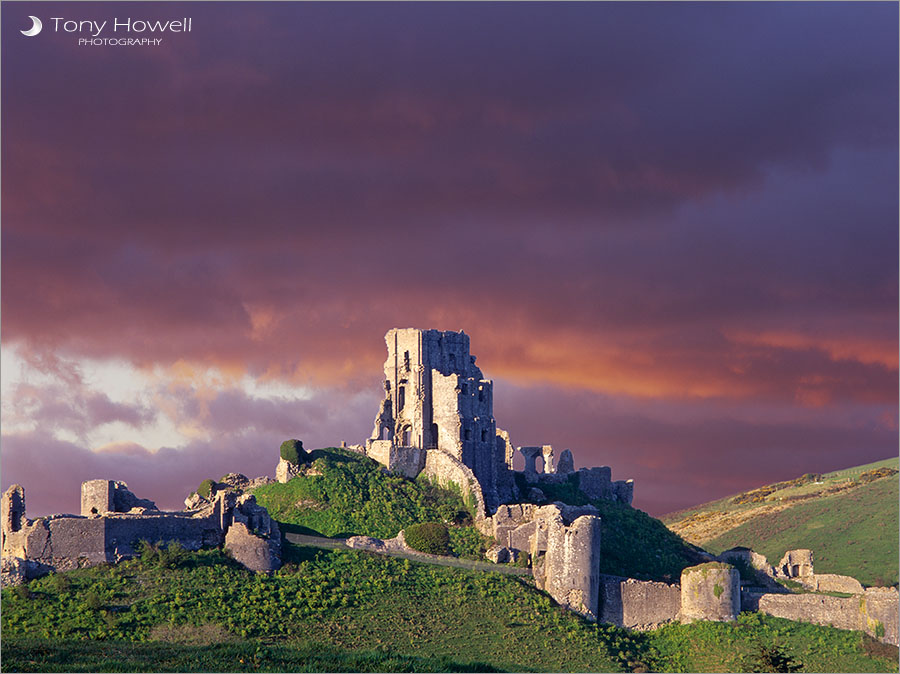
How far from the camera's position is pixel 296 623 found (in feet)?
255

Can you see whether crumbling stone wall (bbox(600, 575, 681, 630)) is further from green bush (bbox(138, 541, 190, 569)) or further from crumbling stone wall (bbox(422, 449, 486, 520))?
green bush (bbox(138, 541, 190, 569))

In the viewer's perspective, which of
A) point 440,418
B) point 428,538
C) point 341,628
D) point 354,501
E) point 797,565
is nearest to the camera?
point 341,628

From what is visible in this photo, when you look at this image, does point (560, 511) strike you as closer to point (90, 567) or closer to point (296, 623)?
point (296, 623)

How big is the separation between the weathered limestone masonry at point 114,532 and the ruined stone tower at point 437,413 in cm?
2345

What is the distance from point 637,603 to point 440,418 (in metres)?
26.7

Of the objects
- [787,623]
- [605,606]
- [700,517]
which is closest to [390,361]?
[605,606]

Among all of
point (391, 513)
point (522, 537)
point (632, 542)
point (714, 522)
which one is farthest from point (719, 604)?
point (714, 522)

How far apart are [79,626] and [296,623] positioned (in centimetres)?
1163

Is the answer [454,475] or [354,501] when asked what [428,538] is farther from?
[454,475]

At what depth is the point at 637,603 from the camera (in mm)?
88125

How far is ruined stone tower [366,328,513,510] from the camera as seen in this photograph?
10788 cm

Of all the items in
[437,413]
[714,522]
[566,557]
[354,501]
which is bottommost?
[566,557]

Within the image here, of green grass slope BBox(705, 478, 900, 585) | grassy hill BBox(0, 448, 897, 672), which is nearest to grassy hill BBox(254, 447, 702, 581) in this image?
grassy hill BBox(0, 448, 897, 672)

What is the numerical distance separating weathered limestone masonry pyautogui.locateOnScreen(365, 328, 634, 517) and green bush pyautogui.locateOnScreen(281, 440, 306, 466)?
20.6 ft
